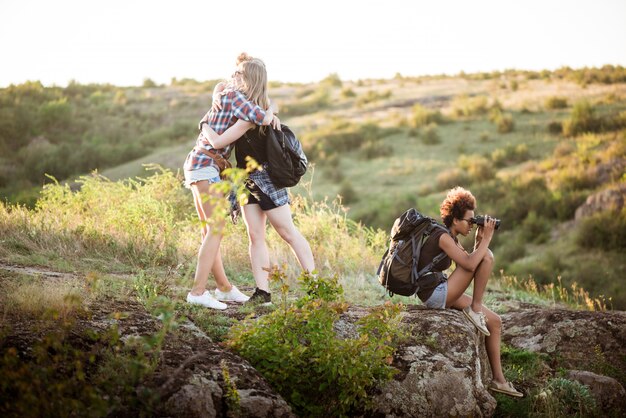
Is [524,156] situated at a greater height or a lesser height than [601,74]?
lesser

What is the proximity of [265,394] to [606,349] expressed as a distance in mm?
3747

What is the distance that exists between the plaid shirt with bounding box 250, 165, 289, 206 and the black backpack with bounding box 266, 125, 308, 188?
0.04 meters

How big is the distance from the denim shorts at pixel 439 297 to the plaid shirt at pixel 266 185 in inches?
57.4

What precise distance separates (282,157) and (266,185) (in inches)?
10.2

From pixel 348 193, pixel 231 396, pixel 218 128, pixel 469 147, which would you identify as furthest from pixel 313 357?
pixel 469 147

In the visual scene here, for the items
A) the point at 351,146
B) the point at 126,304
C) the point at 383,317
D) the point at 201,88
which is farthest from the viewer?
the point at 201,88

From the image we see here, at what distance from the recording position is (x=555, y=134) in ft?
76.2

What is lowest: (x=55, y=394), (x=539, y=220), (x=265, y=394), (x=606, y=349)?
(x=539, y=220)

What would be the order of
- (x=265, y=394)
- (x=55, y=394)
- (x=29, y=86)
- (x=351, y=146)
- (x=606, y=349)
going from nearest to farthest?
(x=55, y=394)
(x=265, y=394)
(x=606, y=349)
(x=351, y=146)
(x=29, y=86)

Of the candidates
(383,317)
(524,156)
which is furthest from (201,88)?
(383,317)

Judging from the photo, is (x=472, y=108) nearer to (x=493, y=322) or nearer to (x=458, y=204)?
(x=458, y=204)

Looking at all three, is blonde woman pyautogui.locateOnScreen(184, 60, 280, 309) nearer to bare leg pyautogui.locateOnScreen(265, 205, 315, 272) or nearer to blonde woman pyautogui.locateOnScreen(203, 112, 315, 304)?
blonde woman pyautogui.locateOnScreen(203, 112, 315, 304)

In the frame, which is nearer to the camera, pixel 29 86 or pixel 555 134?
pixel 555 134

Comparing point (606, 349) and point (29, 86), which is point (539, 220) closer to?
point (606, 349)
